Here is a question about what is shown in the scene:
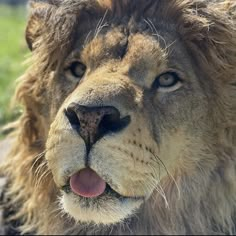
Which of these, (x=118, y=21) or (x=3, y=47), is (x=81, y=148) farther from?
(x=3, y=47)

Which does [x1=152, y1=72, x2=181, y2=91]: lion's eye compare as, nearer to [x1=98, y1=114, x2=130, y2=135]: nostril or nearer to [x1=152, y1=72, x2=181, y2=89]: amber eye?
[x1=152, y1=72, x2=181, y2=89]: amber eye

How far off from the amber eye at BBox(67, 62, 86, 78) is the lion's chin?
23.1 inches

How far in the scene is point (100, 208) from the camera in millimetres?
2926

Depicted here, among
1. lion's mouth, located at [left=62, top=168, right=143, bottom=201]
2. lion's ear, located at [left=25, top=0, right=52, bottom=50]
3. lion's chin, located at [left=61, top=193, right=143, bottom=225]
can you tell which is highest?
lion's ear, located at [left=25, top=0, right=52, bottom=50]

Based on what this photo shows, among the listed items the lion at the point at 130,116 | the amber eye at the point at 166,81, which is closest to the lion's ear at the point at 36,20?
the lion at the point at 130,116

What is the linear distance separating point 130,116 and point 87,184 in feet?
1.09

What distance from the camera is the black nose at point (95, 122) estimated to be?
2742 millimetres

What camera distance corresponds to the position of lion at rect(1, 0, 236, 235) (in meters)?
2.85

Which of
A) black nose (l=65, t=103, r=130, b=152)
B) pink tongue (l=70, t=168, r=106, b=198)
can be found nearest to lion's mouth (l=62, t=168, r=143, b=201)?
pink tongue (l=70, t=168, r=106, b=198)

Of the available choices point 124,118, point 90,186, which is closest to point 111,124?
point 124,118

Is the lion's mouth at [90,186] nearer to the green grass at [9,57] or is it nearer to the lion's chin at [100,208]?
the lion's chin at [100,208]

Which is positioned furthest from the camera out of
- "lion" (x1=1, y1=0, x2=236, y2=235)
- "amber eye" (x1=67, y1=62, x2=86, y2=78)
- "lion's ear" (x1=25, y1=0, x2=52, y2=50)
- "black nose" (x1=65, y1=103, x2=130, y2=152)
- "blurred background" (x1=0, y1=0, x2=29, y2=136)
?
"blurred background" (x1=0, y1=0, x2=29, y2=136)

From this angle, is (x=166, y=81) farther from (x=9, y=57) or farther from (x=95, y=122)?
(x=9, y=57)

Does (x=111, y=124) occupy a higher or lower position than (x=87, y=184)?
higher
